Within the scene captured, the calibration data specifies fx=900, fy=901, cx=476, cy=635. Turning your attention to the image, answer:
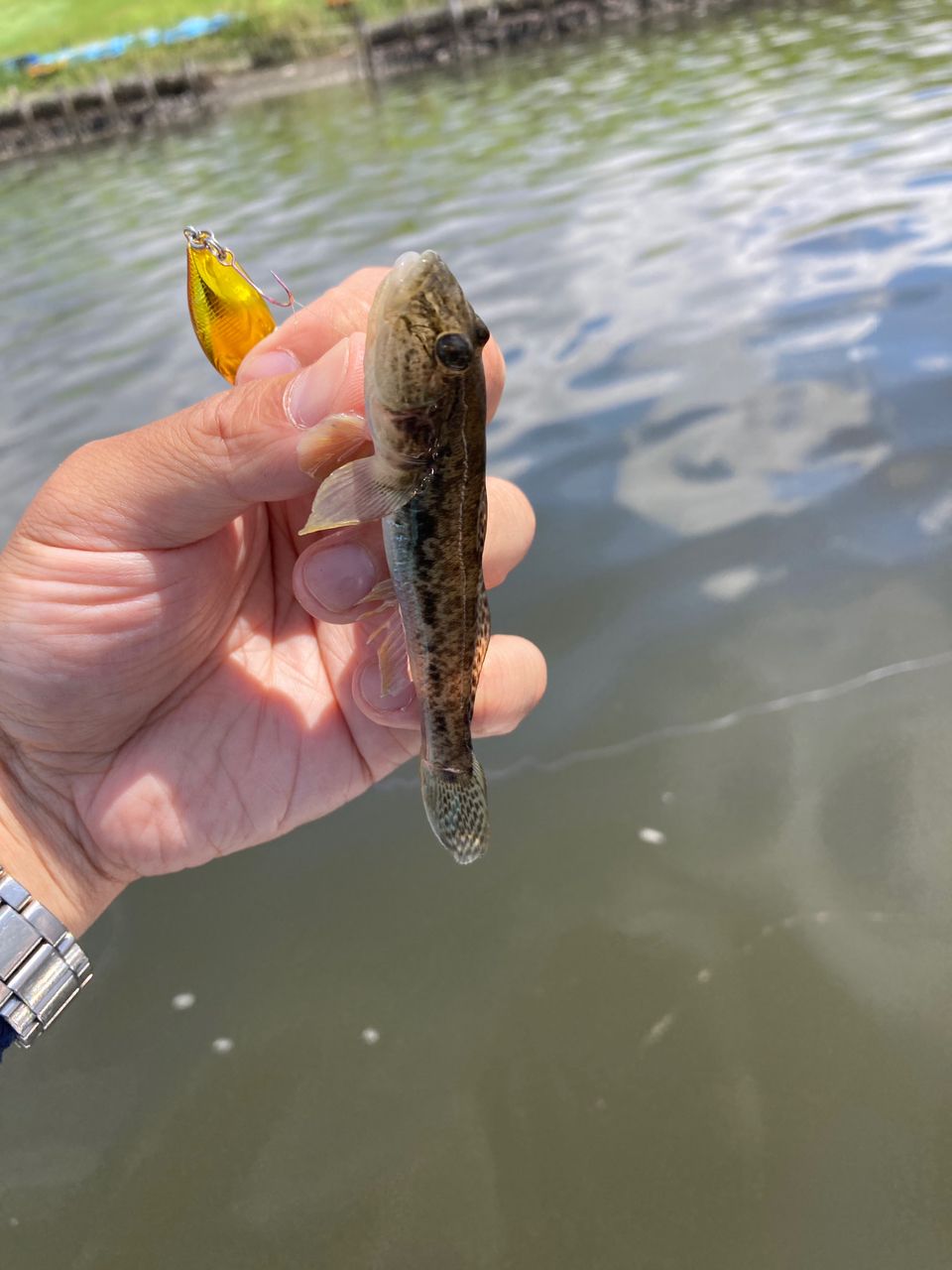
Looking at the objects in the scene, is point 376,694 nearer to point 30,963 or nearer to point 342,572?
point 342,572

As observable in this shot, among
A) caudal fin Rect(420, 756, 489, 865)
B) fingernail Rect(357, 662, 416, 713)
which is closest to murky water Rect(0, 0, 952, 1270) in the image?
caudal fin Rect(420, 756, 489, 865)

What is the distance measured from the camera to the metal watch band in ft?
8.81

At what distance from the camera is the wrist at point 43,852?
300cm

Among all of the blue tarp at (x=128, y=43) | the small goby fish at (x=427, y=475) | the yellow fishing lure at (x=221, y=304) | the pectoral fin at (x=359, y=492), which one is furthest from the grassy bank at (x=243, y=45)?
the pectoral fin at (x=359, y=492)

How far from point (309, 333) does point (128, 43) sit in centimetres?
5518

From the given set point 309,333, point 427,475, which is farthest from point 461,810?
point 309,333

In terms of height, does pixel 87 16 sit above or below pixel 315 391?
above

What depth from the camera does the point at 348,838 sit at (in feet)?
14.0

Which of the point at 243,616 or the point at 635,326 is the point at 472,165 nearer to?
the point at 635,326

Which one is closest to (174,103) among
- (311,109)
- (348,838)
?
(311,109)

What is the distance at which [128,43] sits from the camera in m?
45.9

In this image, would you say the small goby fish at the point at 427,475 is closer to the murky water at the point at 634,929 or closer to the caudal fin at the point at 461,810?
the caudal fin at the point at 461,810

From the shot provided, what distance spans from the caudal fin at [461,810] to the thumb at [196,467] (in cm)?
97

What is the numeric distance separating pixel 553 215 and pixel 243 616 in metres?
10.2
